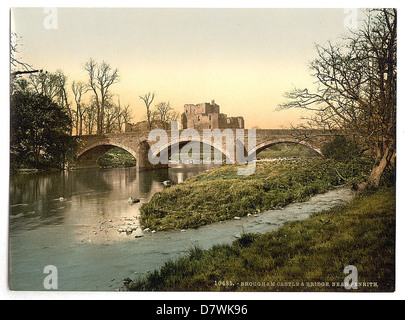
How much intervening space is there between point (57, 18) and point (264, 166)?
405 centimetres

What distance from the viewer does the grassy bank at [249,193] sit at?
13.2 feet

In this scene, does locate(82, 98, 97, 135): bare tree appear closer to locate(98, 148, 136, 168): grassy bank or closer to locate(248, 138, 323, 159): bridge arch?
locate(98, 148, 136, 168): grassy bank

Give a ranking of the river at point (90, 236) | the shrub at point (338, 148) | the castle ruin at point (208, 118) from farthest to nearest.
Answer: the shrub at point (338, 148) < the castle ruin at point (208, 118) < the river at point (90, 236)

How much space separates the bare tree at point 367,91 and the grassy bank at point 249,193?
448mm

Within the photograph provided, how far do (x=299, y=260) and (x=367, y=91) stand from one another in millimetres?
2828

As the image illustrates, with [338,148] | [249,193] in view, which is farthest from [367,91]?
[249,193]

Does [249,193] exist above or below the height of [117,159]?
below

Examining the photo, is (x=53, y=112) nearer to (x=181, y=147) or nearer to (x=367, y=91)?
(x=181, y=147)

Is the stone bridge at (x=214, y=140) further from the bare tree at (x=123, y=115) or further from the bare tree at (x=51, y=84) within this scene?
the bare tree at (x=51, y=84)

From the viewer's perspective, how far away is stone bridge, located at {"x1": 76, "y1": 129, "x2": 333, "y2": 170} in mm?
4191

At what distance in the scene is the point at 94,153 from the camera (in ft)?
17.7

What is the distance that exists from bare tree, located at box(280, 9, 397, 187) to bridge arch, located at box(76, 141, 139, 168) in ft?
10.4

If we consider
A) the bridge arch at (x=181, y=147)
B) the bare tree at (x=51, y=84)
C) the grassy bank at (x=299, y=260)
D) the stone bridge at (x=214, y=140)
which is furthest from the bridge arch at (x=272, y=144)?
the bare tree at (x=51, y=84)
